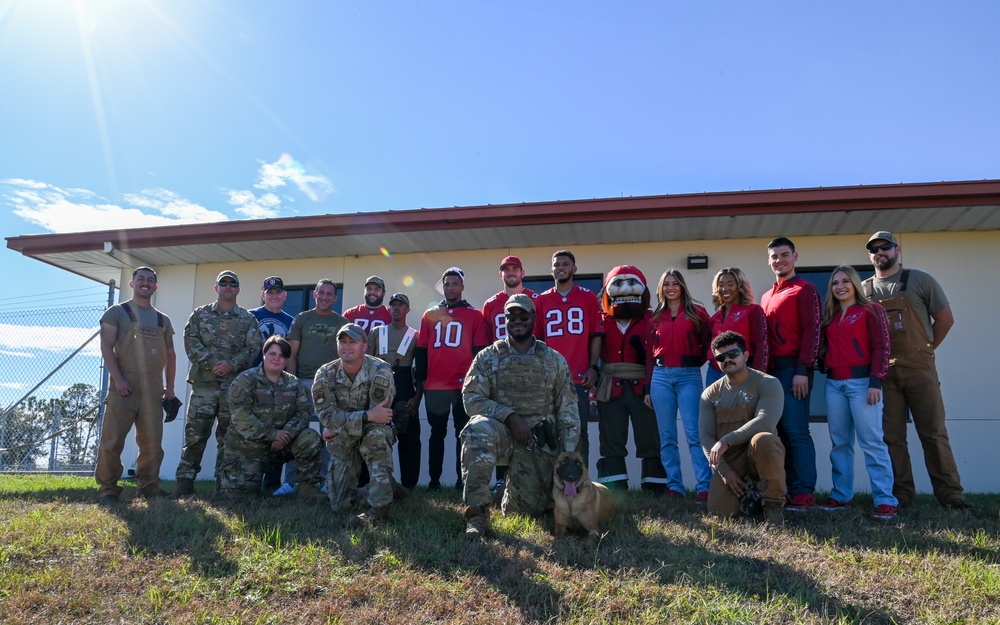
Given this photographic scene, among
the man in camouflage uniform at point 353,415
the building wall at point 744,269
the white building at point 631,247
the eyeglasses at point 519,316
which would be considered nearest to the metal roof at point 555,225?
the white building at point 631,247

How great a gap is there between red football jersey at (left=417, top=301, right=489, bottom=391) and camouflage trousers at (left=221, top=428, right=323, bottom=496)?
119cm

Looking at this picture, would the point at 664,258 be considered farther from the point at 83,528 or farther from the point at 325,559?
the point at 83,528

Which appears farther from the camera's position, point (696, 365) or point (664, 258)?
point (664, 258)

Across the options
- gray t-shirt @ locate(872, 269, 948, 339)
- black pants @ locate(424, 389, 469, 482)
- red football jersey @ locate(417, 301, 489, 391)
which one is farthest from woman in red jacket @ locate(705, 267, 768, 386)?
black pants @ locate(424, 389, 469, 482)

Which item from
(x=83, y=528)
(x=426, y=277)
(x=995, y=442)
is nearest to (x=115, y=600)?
(x=83, y=528)

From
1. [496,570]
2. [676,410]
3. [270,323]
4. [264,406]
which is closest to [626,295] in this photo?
[676,410]

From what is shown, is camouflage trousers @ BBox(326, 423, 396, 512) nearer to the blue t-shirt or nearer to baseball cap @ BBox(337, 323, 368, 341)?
baseball cap @ BBox(337, 323, 368, 341)

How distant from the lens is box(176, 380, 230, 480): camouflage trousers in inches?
244

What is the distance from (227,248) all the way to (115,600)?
6.23 meters

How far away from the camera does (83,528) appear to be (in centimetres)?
457

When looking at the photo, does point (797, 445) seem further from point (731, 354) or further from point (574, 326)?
point (574, 326)

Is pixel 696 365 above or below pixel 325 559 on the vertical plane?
above

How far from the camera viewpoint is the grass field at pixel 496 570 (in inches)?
124

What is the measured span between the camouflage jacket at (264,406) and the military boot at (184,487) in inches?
33.2
